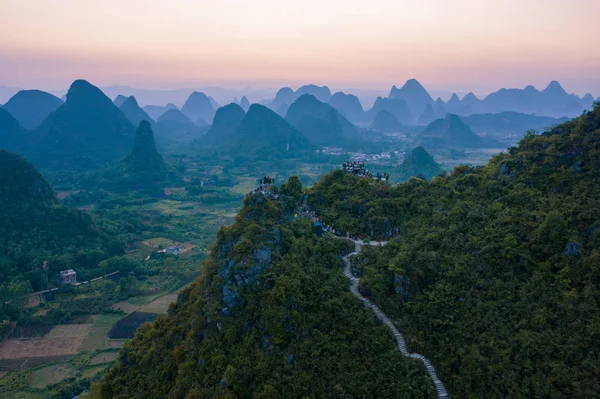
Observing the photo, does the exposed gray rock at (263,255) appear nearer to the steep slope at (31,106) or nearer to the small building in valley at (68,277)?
the small building in valley at (68,277)

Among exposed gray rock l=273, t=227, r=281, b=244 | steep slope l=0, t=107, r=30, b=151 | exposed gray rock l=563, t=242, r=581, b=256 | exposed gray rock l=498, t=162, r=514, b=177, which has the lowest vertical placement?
exposed gray rock l=273, t=227, r=281, b=244

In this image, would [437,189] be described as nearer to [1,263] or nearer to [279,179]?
[1,263]

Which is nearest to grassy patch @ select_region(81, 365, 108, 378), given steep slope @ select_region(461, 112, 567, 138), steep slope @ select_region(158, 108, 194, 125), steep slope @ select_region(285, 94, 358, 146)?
steep slope @ select_region(285, 94, 358, 146)

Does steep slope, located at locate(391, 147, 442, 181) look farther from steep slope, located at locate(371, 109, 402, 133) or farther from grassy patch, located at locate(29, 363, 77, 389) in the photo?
steep slope, located at locate(371, 109, 402, 133)

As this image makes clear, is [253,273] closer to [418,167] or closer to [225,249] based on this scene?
[225,249]

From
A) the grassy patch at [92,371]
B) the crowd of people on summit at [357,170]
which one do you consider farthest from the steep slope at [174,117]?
the grassy patch at [92,371]
